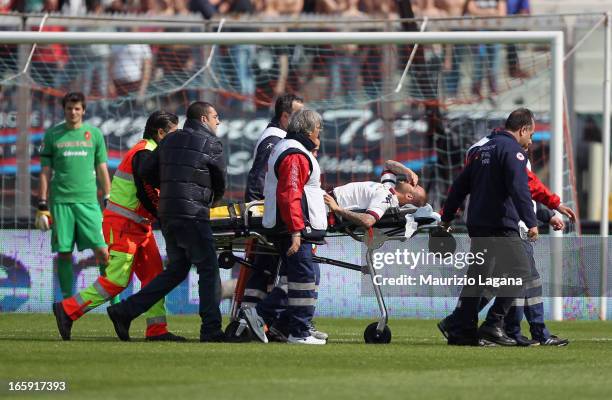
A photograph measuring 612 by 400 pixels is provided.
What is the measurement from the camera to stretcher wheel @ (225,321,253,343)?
11.9m

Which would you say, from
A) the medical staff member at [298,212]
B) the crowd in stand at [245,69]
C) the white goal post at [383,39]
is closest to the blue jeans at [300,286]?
the medical staff member at [298,212]

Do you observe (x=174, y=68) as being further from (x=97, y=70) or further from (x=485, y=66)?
(x=485, y=66)

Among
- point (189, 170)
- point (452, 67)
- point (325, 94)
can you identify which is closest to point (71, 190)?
point (189, 170)

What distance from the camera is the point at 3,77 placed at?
18.3m

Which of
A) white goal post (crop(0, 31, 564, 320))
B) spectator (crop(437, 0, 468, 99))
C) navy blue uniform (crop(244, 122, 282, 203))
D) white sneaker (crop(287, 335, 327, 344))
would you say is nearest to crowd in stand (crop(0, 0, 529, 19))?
spectator (crop(437, 0, 468, 99))

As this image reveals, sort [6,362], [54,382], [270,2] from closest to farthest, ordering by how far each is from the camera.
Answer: [54,382] < [6,362] < [270,2]

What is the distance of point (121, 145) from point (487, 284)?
7938mm

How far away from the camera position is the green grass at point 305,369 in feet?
27.5

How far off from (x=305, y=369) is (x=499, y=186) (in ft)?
9.42

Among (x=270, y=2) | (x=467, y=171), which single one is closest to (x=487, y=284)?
(x=467, y=171)

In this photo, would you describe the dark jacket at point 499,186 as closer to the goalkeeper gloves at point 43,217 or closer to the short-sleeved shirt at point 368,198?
the short-sleeved shirt at point 368,198

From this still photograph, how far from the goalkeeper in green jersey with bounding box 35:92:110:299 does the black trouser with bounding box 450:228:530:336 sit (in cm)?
433

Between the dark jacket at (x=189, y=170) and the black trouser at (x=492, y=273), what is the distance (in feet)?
6.99

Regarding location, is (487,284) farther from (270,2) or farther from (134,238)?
(270,2)
